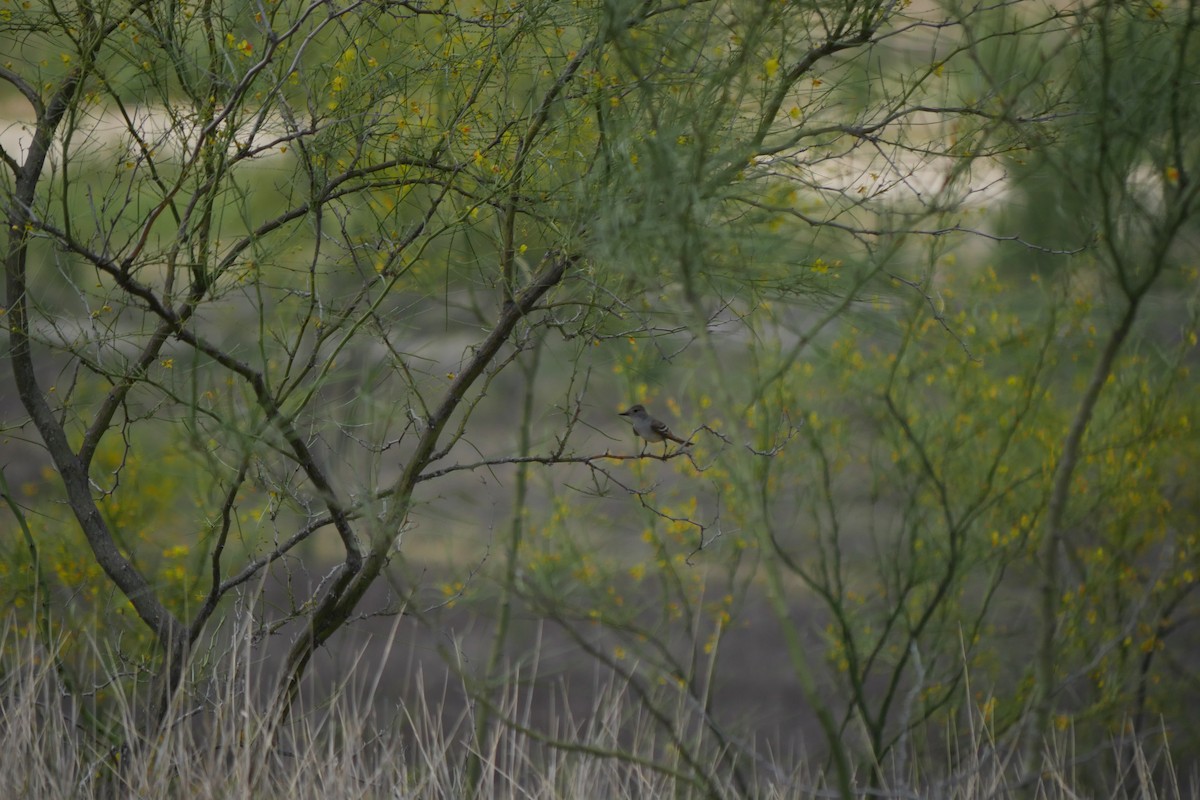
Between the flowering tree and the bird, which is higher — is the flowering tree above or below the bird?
above

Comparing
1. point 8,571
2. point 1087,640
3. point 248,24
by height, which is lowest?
point 1087,640

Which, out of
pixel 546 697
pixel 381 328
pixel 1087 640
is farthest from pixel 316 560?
pixel 381 328

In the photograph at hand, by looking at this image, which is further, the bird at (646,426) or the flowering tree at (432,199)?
the bird at (646,426)

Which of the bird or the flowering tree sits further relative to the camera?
the bird

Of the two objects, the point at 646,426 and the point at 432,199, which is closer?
the point at 432,199

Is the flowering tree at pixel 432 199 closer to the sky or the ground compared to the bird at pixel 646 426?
closer to the sky

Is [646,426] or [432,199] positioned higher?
[432,199]

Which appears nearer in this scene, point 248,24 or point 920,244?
point 248,24

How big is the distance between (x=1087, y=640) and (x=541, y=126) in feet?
17.7

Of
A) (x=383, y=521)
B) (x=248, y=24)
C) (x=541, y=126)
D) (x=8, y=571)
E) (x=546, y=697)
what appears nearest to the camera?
(x=383, y=521)

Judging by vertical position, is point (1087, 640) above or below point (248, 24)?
below

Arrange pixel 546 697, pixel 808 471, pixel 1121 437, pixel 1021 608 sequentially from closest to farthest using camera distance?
pixel 1121 437
pixel 808 471
pixel 1021 608
pixel 546 697

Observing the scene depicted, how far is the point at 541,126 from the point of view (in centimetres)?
300

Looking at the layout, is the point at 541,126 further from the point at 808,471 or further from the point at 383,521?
the point at 808,471
